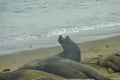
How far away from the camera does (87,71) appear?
6.12 m

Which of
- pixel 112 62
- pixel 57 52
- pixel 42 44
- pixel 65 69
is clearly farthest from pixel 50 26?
pixel 65 69

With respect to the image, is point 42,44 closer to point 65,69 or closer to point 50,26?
point 50,26

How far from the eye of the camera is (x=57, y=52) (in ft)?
33.0

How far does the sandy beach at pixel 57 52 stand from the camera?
29.6 ft

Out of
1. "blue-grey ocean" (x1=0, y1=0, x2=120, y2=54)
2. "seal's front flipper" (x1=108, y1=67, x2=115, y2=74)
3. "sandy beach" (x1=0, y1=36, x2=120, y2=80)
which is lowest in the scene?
"seal's front flipper" (x1=108, y1=67, x2=115, y2=74)

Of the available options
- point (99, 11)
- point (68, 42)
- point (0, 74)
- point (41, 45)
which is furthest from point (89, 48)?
point (99, 11)

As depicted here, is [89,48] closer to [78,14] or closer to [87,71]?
[87,71]

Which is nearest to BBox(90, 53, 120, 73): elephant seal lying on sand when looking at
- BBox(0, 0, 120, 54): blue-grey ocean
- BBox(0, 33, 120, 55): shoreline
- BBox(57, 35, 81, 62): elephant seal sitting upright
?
BBox(57, 35, 81, 62): elephant seal sitting upright

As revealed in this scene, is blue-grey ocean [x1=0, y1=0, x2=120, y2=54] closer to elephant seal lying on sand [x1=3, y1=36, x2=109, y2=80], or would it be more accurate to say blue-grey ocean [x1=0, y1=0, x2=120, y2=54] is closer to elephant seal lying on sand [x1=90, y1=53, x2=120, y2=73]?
elephant seal lying on sand [x1=90, y1=53, x2=120, y2=73]

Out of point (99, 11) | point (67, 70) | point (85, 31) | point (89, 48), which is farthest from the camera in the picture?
point (99, 11)

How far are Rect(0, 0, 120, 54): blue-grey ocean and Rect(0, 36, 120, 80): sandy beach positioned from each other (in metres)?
0.55

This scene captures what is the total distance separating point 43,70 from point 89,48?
4471 mm

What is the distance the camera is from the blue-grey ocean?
38.2 feet

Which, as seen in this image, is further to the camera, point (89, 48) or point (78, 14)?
point (78, 14)
